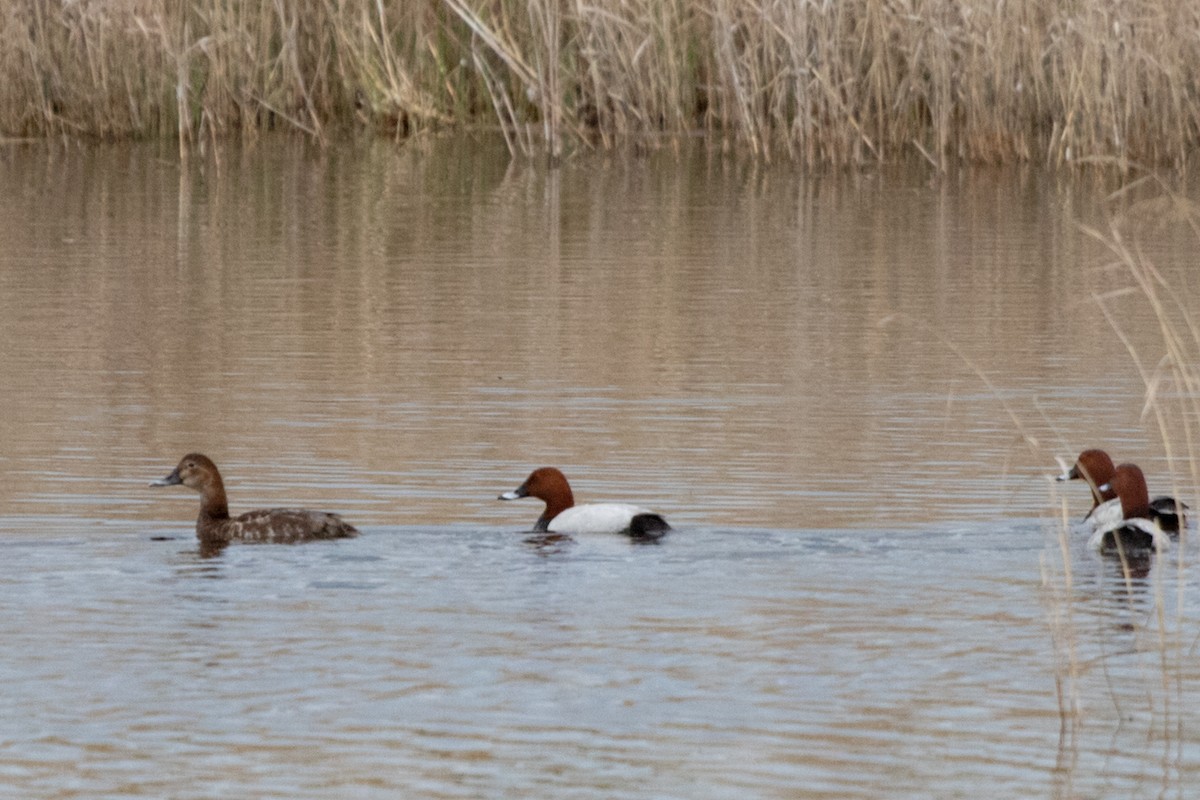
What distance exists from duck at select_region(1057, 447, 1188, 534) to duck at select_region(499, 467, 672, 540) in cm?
152

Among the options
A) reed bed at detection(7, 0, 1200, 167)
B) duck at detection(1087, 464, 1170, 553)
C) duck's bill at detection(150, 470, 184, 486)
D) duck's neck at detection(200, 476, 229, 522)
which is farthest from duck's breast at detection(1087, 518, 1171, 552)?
reed bed at detection(7, 0, 1200, 167)

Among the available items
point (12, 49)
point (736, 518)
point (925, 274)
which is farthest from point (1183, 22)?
point (736, 518)

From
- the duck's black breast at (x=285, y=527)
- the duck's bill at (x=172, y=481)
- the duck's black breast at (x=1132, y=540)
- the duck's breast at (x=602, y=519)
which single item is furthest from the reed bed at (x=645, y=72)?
the duck's black breast at (x=285, y=527)

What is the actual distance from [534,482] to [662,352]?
3.76 metres

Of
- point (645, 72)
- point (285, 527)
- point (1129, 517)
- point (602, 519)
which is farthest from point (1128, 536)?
point (645, 72)

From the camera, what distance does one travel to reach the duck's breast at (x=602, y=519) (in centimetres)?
867

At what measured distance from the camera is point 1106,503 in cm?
890

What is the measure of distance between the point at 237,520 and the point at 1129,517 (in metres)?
3.20

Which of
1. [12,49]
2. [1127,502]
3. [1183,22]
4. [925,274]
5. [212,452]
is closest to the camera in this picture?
Answer: [1127,502]

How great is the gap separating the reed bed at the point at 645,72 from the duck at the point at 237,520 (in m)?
11.5

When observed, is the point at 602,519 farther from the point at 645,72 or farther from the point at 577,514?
the point at 645,72

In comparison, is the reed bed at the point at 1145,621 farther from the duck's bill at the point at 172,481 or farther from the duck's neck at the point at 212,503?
the duck's bill at the point at 172,481

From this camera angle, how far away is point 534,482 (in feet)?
30.0

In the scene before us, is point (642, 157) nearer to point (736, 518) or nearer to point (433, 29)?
point (433, 29)
